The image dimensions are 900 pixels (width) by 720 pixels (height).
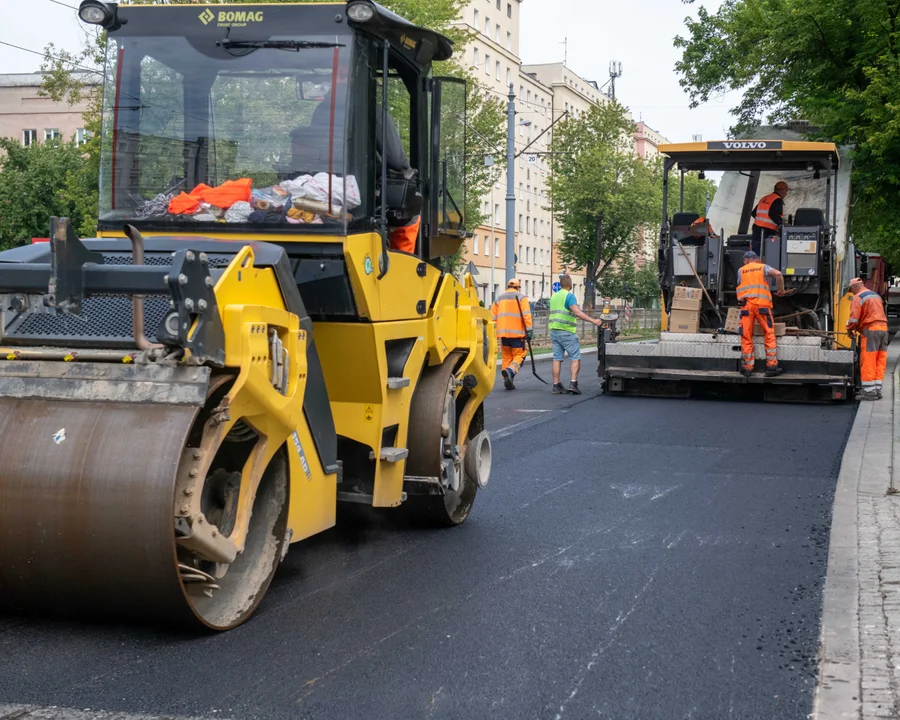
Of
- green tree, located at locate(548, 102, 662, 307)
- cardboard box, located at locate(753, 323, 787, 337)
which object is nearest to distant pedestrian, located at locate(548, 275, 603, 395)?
cardboard box, located at locate(753, 323, 787, 337)

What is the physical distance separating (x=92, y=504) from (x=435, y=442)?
2.43 meters

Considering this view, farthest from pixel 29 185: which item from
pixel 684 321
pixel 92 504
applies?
pixel 92 504

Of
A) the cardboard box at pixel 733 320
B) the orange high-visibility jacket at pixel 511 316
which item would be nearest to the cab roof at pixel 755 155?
the cardboard box at pixel 733 320

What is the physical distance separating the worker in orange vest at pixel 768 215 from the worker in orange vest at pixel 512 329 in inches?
125

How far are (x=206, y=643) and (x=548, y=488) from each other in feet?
13.5

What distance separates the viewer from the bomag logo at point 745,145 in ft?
49.3

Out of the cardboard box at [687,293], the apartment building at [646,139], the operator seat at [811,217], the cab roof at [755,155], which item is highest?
the apartment building at [646,139]

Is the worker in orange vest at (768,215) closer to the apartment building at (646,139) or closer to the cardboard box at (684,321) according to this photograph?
the cardboard box at (684,321)

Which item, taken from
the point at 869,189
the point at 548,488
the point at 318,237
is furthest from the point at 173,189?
the point at 869,189

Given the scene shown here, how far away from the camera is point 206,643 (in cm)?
420

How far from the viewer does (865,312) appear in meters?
14.3

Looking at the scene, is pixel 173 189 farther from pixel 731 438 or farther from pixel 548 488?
pixel 731 438

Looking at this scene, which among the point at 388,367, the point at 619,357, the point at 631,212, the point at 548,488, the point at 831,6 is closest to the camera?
the point at 388,367

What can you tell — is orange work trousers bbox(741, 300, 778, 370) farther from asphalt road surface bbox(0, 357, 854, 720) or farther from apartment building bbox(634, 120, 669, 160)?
apartment building bbox(634, 120, 669, 160)
